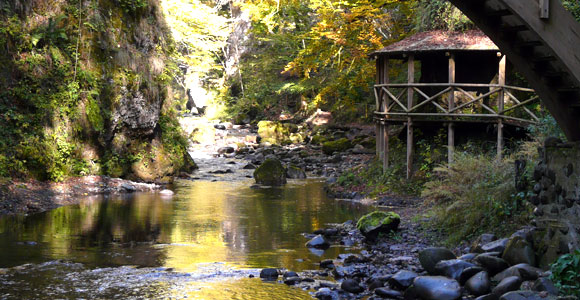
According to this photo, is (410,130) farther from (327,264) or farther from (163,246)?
(163,246)

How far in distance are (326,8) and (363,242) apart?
49.1 ft

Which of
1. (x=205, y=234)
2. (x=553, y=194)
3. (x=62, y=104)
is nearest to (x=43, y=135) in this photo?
(x=62, y=104)

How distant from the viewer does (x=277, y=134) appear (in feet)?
118

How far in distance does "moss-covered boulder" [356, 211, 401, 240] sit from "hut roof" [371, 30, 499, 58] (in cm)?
651

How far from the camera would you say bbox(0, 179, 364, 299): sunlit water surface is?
27.6ft

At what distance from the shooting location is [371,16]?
22.5m

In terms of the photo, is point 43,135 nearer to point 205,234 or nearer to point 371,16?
point 205,234

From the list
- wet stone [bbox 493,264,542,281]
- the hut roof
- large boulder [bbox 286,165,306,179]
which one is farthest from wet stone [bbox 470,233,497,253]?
large boulder [bbox 286,165,306,179]

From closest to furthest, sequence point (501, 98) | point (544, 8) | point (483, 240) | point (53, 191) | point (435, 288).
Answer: point (544, 8)
point (435, 288)
point (483, 240)
point (501, 98)
point (53, 191)

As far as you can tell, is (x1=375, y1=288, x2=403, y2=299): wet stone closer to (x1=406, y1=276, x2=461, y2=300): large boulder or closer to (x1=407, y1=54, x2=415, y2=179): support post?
(x1=406, y1=276, x2=461, y2=300): large boulder

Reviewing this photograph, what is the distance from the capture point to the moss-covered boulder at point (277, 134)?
35312 mm

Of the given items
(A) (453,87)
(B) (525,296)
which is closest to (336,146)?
(A) (453,87)

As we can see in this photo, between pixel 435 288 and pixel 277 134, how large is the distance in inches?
1118

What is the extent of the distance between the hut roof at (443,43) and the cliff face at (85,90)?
28.0 feet
